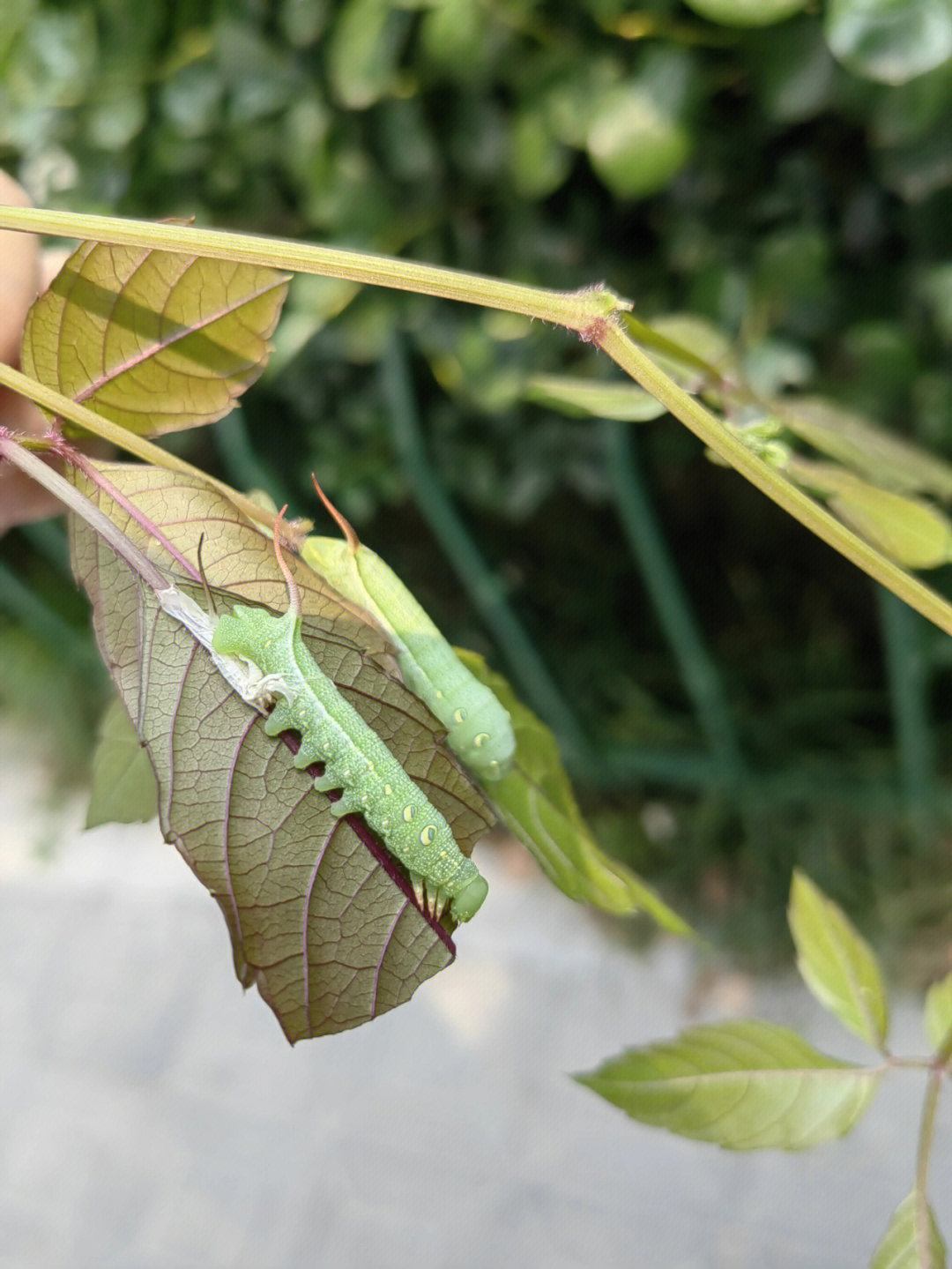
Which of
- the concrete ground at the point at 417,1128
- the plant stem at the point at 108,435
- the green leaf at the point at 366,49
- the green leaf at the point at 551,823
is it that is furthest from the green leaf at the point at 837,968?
the concrete ground at the point at 417,1128

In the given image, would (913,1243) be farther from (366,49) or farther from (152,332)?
(366,49)

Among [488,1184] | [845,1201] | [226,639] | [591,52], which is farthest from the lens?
[488,1184]

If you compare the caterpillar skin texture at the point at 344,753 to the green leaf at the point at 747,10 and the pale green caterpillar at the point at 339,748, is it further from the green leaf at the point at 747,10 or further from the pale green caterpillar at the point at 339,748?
the green leaf at the point at 747,10

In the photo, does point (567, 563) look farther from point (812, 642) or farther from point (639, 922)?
point (639, 922)

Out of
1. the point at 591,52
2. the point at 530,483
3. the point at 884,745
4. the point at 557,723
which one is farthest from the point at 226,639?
the point at 884,745

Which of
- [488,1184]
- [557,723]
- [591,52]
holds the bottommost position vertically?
[488,1184]

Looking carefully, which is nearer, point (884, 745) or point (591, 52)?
point (591, 52)
